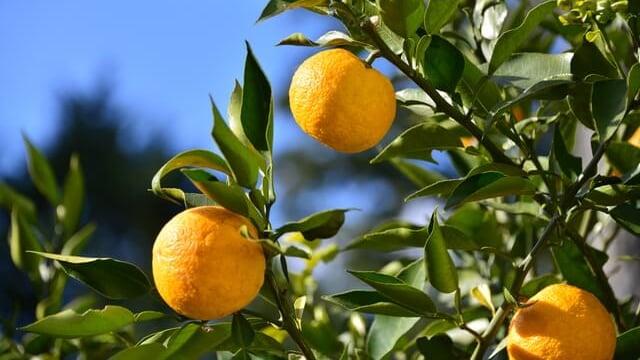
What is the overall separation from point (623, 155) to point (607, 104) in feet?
0.66

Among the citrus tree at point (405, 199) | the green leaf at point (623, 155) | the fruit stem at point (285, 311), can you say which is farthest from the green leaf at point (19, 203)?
the green leaf at point (623, 155)

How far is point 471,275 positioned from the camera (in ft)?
3.76

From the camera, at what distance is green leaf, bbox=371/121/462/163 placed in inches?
30.9

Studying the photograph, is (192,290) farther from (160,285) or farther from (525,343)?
(525,343)

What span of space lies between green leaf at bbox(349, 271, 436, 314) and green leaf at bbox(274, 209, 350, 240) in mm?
39

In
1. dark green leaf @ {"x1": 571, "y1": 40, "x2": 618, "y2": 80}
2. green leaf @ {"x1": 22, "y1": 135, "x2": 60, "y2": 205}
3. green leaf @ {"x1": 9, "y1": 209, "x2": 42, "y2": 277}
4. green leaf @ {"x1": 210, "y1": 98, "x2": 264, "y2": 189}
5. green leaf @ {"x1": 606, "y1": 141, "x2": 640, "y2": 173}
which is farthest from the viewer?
green leaf @ {"x1": 22, "y1": 135, "x2": 60, "y2": 205}

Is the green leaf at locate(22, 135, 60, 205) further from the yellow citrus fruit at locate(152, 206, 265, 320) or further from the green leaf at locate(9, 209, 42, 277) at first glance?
the yellow citrus fruit at locate(152, 206, 265, 320)

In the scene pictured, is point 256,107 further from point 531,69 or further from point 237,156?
point 531,69

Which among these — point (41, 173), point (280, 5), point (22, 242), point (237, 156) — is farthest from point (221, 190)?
point (41, 173)

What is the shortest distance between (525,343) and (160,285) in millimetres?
255

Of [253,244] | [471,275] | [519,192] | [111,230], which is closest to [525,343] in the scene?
[519,192]

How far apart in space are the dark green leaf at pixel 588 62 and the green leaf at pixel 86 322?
37 centimetres

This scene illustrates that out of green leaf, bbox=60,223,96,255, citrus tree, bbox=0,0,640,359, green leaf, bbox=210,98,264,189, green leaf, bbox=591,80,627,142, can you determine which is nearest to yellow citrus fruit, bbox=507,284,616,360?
citrus tree, bbox=0,0,640,359

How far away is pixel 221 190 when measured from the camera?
67 cm
